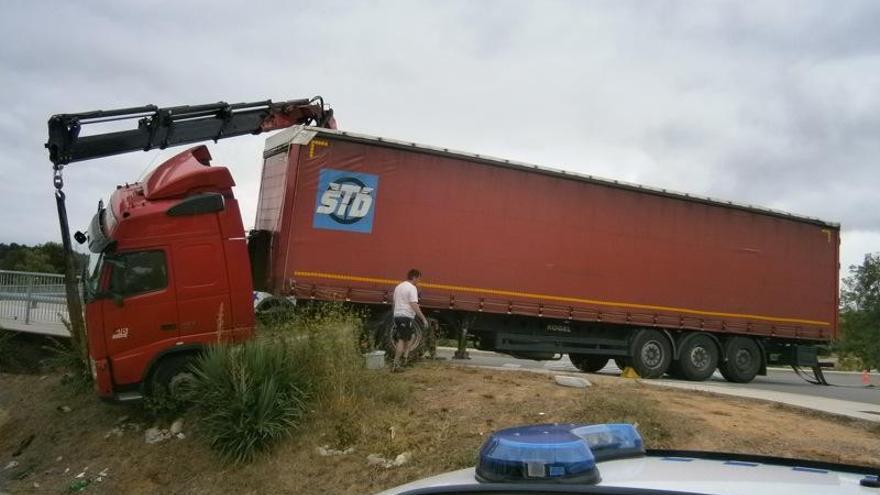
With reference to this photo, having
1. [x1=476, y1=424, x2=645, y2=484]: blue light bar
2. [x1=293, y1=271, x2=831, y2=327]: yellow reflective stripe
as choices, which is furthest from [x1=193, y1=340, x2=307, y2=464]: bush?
[x1=476, y1=424, x2=645, y2=484]: blue light bar

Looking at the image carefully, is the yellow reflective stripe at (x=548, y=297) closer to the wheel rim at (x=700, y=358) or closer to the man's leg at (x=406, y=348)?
the wheel rim at (x=700, y=358)

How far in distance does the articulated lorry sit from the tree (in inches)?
1401

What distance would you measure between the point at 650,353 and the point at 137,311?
33.4ft

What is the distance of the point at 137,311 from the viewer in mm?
9688

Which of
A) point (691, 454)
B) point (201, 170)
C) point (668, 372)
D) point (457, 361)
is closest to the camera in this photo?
point (691, 454)

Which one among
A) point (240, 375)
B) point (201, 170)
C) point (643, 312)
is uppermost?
point (201, 170)

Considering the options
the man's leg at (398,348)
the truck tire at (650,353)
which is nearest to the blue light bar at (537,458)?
the man's leg at (398,348)

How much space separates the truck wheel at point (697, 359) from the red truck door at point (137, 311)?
10554 mm

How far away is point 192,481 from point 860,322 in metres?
60.1

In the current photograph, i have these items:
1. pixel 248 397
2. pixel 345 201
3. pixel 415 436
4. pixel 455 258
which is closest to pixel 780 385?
pixel 455 258

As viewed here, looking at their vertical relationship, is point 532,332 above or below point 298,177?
→ below

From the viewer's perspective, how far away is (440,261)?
43.3ft

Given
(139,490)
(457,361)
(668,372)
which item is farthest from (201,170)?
(668,372)

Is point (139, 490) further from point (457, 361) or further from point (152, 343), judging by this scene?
point (457, 361)
